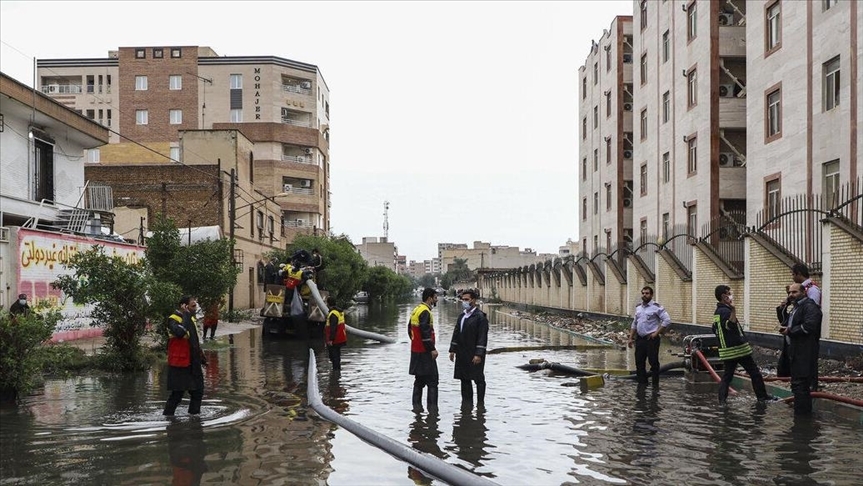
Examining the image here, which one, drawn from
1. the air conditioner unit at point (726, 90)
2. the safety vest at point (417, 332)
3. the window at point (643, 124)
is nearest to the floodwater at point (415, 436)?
the safety vest at point (417, 332)

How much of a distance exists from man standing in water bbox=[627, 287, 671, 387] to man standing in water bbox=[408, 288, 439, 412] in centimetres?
408

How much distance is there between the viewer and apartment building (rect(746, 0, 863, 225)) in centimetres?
2206

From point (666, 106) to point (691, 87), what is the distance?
3111 millimetres

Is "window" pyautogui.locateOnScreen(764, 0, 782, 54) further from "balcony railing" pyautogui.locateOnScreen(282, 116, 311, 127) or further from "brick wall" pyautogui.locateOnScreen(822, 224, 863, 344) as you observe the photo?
"balcony railing" pyautogui.locateOnScreen(282, 116, 311, 127)

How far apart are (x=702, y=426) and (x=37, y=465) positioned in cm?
744

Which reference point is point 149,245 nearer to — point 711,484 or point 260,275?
point 711,484

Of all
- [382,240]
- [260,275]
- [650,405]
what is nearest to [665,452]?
[650,405]

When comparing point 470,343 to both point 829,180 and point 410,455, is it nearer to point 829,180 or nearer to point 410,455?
point 410,455

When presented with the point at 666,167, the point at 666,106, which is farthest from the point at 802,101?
the point at 666,106

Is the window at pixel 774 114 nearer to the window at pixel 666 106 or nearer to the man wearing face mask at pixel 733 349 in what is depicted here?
the window at pixel 666 106

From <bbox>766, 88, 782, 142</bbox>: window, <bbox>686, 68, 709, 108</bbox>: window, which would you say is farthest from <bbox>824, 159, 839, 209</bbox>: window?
<bbox>686, 68, 709, 108</bbox>: window

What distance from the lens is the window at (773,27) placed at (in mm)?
26172

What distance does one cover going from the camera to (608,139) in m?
50.0

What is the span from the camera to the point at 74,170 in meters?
31.7
